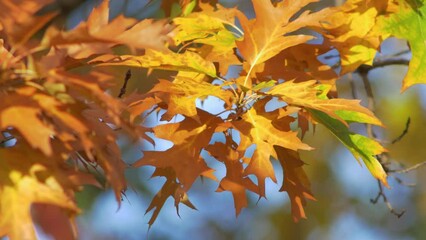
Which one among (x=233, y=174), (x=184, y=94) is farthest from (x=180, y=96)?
(x=233, y=174)

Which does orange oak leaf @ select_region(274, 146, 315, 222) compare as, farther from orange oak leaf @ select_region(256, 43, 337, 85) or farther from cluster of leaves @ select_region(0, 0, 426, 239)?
orange oak leaf @ select_region(256, 43, 337, 85)

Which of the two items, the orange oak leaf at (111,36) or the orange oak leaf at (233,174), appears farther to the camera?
the orange oak leaf at (233,174)

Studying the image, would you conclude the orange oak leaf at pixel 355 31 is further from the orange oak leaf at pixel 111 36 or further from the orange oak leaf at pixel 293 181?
the orange oak leaf at pixel 111 36

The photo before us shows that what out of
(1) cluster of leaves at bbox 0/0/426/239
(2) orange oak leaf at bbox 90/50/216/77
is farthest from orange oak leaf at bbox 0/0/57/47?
(2) orange oak leaf at bbox 90/50/216/77

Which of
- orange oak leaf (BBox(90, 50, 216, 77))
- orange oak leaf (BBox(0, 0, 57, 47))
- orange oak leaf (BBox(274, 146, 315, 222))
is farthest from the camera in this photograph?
orange oak leaf (BBox(274, 146, 315, 222))

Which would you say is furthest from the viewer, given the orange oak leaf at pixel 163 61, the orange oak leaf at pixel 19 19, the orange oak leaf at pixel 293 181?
the orange oak leaf at pixel 293 181

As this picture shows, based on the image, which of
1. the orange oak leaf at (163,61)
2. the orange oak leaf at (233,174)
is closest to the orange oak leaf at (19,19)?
the orange oak leaf at (163,61)

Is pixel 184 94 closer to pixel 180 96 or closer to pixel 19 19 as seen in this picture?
pixel 180 96

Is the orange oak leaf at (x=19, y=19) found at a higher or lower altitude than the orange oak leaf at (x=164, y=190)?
higher
